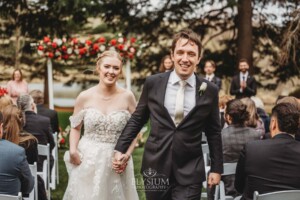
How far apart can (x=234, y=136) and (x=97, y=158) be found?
5.04 feet

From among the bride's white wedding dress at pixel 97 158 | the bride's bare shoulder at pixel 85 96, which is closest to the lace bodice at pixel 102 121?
the bride's white wedding dress at pixel 97 158

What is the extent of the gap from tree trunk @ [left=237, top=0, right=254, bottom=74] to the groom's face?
12.1 m

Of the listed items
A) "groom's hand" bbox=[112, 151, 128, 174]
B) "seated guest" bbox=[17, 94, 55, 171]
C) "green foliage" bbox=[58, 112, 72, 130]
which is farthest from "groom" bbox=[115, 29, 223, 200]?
"green foliage" bbox=[58, 112, 72, 130]

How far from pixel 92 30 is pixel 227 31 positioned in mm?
7454

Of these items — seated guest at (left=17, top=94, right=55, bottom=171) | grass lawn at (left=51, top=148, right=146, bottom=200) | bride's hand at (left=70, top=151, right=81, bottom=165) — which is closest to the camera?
bride's hand at (left=70, top=151, right=81, bottom=165)

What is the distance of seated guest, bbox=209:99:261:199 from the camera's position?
5.39 meters

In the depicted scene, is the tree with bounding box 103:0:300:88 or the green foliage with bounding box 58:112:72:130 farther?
the tree with bounding box 103:0:300:88

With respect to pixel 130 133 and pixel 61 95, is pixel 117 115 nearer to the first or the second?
pixel 130 133

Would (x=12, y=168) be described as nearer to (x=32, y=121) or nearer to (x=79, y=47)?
(x=32, y=121)

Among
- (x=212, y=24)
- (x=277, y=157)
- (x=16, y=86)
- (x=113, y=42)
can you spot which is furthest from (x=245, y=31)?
(x=277, y=157)

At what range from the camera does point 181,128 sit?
3.71 metres

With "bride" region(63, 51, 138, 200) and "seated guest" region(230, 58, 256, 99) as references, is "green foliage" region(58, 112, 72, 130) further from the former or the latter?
"bride" region(63, 51, 138, 200)

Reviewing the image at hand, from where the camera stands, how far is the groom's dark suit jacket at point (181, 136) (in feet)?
12.2

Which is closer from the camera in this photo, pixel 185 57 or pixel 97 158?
pixel 185 57
